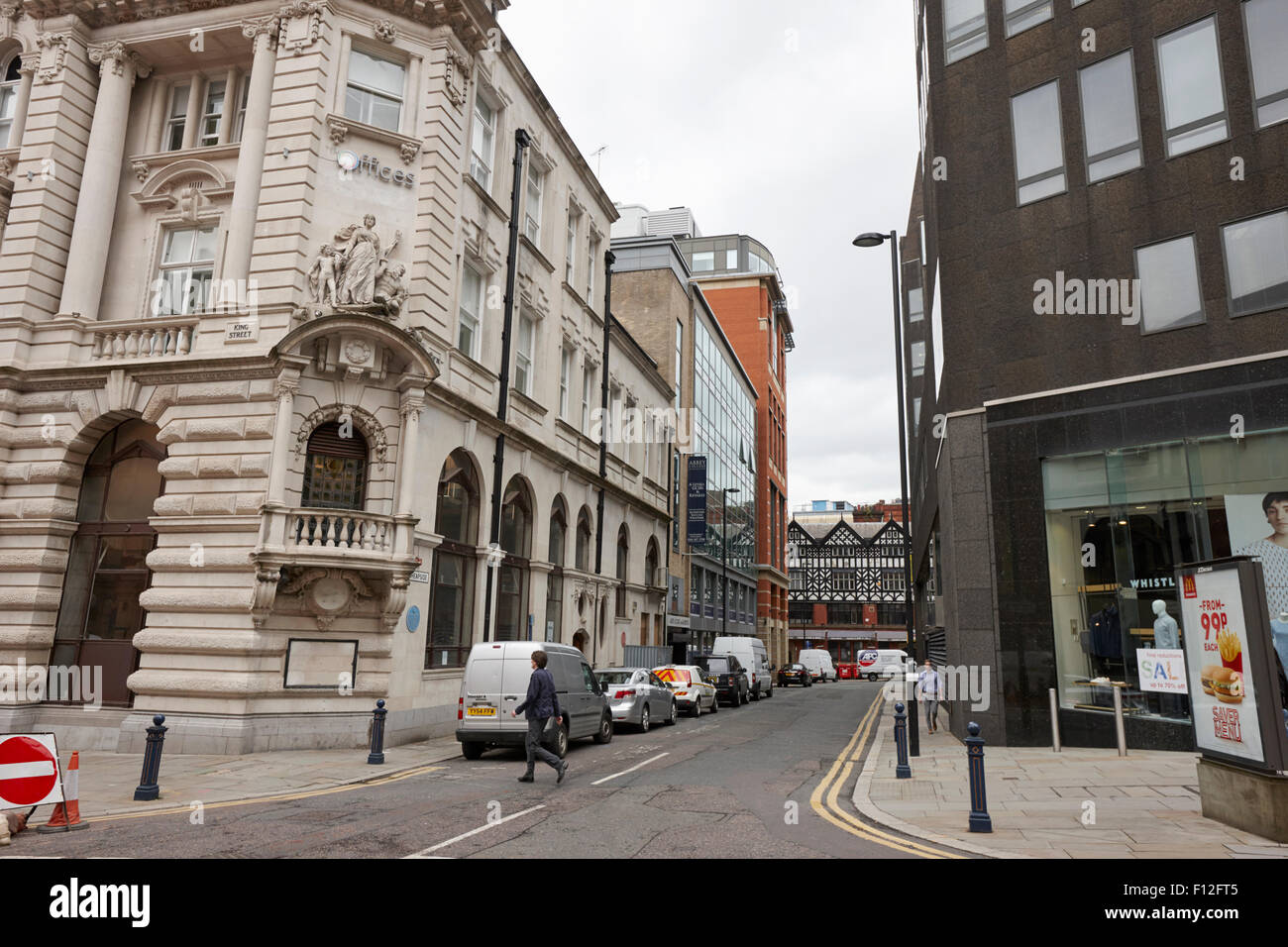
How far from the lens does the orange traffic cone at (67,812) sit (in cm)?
847

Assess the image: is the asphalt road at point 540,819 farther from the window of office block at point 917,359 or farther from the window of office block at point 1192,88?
the window of office block at point 917,359

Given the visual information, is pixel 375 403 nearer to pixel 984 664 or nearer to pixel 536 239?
pixel 536 239

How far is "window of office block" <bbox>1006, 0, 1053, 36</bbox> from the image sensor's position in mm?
18312

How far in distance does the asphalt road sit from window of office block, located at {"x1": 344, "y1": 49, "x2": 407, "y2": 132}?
14214 millimetres

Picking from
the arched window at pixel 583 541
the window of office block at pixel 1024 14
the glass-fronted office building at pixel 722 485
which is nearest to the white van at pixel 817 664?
the glass-fronted office building at pixel 722 485

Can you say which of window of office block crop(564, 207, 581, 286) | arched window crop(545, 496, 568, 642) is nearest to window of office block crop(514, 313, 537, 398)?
window of office block crop(564, 207, 581, 286)

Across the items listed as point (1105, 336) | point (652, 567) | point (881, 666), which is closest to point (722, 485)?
point (652, 567)

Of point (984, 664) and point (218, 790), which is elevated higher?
point (984, 664)

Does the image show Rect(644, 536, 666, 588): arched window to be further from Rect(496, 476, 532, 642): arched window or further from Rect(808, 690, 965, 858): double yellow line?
Rect(808, 690, 965, 858): double yellow line

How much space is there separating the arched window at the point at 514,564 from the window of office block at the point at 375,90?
9720mm

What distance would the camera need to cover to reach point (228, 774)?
1262 cm

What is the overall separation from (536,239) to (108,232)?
37.7 ft

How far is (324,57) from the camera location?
18.1 m
